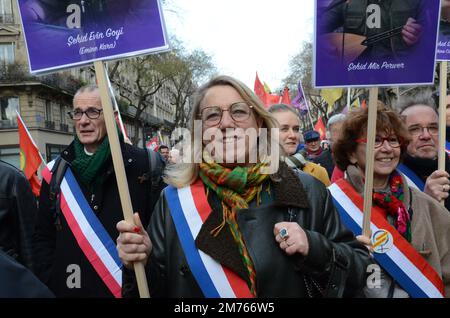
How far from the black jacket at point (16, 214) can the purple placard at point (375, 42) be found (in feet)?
6.78

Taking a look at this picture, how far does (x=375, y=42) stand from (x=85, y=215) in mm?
2117

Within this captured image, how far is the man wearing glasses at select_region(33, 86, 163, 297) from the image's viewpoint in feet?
9.50

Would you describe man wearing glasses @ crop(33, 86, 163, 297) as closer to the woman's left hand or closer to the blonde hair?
the blonde hair

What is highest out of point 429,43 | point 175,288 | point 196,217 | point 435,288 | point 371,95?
point 429,43

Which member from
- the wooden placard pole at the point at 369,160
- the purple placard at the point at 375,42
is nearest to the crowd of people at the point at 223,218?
the wooden placard pole at the point at 369,160

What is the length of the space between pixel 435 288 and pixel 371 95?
1142 mm

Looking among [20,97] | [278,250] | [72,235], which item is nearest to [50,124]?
[20,97]

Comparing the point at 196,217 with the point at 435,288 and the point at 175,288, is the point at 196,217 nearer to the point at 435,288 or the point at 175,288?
the point at 175,288

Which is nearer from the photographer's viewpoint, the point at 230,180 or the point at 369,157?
the point at 230,180

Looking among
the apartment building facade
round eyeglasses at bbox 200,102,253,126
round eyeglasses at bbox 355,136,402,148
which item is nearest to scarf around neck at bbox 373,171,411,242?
round eyeglasses at bbox 355,136,402,148
